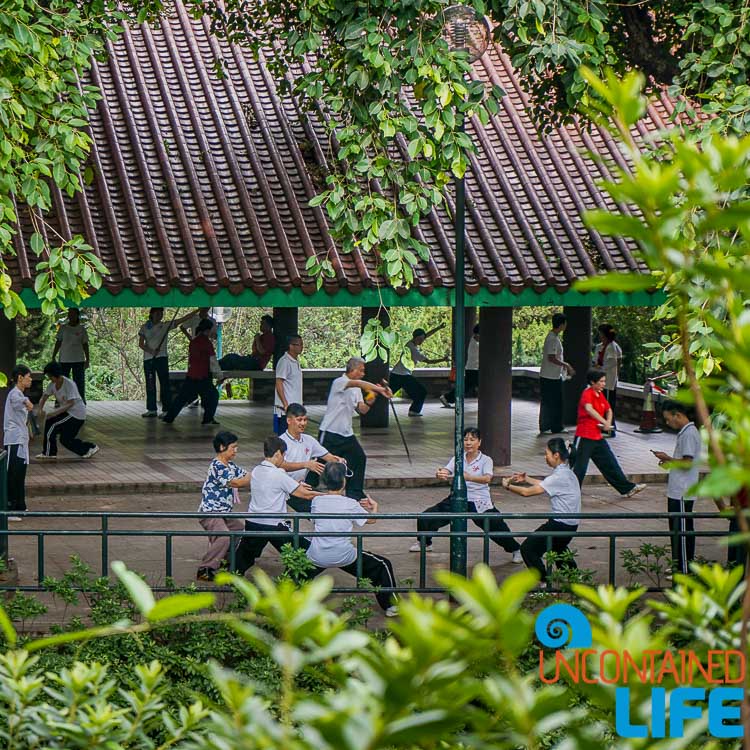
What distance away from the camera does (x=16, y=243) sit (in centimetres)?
1346

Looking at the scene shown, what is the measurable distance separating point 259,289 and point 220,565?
463cm

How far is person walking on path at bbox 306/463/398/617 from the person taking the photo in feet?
29.9

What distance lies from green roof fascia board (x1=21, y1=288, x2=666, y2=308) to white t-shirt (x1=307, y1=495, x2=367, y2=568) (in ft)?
14.2

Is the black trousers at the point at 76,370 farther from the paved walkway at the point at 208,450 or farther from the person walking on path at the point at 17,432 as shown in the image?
the person walking on path at the point at 17,432

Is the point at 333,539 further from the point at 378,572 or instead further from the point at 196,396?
the point at 196,396

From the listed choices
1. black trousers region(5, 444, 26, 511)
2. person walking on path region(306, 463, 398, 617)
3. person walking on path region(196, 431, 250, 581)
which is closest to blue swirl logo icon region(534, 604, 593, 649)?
person walking on path region(306, 463, 398, 617)

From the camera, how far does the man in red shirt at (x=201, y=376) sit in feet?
62.7

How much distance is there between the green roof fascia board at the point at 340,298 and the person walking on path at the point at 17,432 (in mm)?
1254

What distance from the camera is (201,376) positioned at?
766 inches

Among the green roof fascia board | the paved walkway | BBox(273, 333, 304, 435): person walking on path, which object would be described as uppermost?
the green roof fascia board

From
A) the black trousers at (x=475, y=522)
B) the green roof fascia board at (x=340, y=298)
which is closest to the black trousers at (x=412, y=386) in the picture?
the green roof fascia board at (x=340, y=298)

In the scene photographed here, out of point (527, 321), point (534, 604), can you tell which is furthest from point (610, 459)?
point (527, 321)

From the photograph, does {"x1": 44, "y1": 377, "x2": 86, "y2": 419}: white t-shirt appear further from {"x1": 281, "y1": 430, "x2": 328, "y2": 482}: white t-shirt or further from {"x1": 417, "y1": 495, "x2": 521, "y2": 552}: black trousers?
{"x1": 417, "y1": 495, "x2": 521, "y2": 552}: black trousers

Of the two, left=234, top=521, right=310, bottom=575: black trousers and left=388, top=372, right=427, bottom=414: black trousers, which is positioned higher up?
left=388, top=372, right=427, bottom=414: black trousers
